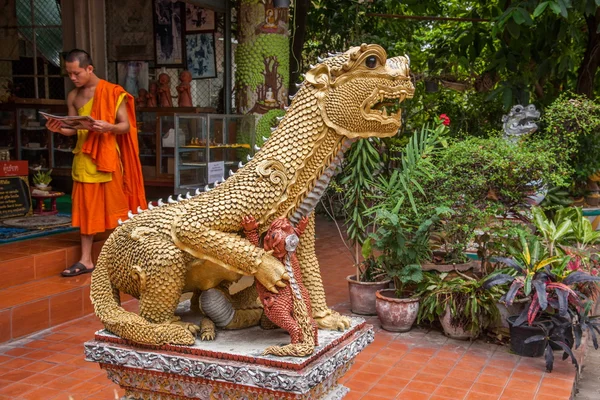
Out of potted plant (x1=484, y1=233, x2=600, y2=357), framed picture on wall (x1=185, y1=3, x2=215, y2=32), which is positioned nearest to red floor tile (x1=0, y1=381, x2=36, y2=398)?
potted plant (x1=484, y1=233, x2=600, y2=357)

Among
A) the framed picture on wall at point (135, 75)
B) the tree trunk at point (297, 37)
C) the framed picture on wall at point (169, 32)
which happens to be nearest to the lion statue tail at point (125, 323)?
the framed picture on wall at point (169, 32)

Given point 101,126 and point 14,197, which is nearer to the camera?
point 101,126

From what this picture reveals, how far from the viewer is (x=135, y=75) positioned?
7.85 m

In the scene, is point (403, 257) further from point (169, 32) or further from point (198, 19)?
point (169, 32)

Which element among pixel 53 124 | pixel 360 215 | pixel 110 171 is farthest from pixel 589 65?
pixel 53 124

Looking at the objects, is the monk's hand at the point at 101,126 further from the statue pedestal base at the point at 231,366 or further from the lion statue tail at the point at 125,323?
the statue pedestal base at the point at 231,366

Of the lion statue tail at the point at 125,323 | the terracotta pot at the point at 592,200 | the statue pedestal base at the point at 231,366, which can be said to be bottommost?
the terracotta pot at the point at 592,200

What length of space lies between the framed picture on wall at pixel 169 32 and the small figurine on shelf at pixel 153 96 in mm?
343

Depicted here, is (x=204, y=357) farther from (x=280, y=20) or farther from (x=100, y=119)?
(x=280, y=20)

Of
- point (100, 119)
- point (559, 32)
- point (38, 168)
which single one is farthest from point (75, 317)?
point (559, 32)

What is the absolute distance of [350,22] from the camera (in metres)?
8.91

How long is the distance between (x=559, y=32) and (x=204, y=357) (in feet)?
19.0

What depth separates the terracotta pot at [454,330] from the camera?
15.1 feet

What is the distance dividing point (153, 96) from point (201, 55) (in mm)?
724
